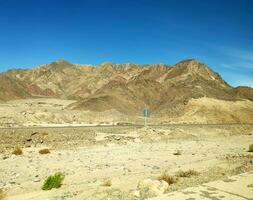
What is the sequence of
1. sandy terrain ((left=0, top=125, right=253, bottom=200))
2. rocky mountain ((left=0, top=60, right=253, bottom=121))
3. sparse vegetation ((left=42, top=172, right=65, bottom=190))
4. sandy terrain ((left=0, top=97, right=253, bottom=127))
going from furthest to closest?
Result: 1. rocky mountain ((left=0, top=60, right=253, bottom=121))
2. sandy terrain ((left=0, top=97, right=253, bottom=127))
3. sparse vegetation ((left=42, top=172, right=65, bottom=190))
4. sandy terrain ((left=0, top=125, right=253, bottom=200))

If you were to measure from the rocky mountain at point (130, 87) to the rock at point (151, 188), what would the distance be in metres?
60.7

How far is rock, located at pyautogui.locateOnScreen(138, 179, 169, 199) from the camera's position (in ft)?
27.9

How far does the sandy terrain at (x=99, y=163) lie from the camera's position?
11023 millimetres

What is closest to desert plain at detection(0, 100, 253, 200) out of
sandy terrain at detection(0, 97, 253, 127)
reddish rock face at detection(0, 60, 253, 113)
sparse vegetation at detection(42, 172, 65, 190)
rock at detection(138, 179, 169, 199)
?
rock at detection(138, 179, 169, 199)

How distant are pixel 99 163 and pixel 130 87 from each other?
3326 inches

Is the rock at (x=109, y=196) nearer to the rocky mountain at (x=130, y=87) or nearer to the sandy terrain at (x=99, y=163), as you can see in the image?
the sandy terrain at (x=99, y=163)

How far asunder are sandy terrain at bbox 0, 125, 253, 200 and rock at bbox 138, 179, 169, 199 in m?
0.16

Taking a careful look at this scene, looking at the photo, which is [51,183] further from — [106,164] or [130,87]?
[130,87]

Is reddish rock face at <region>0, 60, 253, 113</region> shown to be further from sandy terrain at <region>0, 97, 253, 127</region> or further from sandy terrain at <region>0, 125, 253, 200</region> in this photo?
sandy terrain at <region>0, 125, 253, 200</region>

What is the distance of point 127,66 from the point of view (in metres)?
194

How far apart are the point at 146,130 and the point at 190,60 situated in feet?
352

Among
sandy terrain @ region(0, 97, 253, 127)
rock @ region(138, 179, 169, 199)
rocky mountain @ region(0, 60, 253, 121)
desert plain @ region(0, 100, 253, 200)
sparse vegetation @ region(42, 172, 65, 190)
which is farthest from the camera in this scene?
rocky mountain @ region(0, 60, 253, 121)

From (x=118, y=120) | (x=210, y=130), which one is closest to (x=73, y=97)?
(x=118, y=120)

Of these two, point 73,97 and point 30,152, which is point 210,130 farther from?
point 73,97
